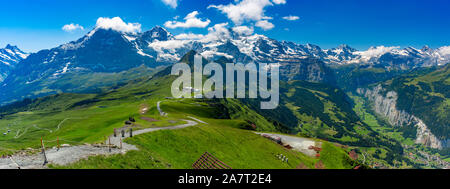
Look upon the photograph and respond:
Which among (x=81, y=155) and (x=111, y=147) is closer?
(x=81, y=155)

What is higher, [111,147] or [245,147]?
[111,147]
